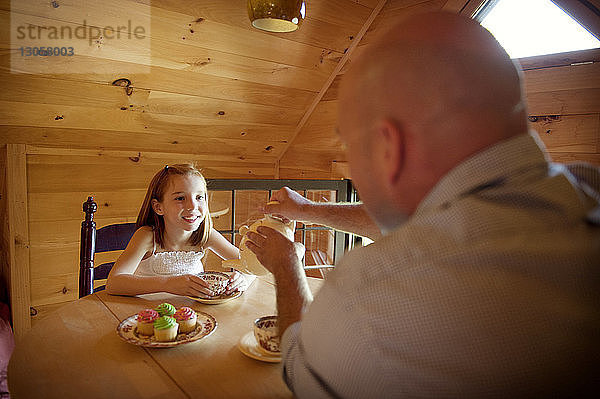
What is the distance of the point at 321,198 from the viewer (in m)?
3.57

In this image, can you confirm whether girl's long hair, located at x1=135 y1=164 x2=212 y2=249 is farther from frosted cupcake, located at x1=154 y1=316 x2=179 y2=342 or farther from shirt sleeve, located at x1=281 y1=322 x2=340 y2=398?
shirt sleeve, located at x1=281 y1=322 x2=340 y2=398

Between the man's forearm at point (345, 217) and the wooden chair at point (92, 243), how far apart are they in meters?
0.82

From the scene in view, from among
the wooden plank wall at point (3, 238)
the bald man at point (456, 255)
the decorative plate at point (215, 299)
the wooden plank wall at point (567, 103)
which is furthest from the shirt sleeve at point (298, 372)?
the wooden plank wall at point (3, 238)

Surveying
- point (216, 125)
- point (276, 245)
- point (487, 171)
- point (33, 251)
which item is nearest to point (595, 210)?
point (487, 171)

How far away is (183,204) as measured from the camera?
71.9 inches

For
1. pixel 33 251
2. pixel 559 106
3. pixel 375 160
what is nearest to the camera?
pixel 375 160

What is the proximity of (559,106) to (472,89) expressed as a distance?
196 centimetres

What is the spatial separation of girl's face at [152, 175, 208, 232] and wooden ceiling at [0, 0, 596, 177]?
2.71 ft

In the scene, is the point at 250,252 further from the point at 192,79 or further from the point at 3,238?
the point at 3,238

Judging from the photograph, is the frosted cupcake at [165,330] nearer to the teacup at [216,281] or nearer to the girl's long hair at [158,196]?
the teacup at [216,281]

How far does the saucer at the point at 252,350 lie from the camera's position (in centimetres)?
94

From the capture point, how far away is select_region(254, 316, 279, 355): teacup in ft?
3.16

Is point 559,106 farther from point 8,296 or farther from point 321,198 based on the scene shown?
point 8,296

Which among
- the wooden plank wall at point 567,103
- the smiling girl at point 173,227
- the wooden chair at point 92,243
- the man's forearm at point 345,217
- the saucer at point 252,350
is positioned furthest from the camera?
the wooden plank wall at point 567,103
